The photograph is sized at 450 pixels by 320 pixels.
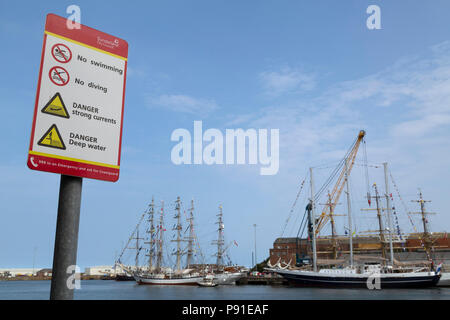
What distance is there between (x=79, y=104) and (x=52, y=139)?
1.42 feet

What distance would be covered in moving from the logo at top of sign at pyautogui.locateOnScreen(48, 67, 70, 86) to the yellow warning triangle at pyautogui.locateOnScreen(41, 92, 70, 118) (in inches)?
4.5

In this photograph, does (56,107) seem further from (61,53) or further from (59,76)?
(61,53)

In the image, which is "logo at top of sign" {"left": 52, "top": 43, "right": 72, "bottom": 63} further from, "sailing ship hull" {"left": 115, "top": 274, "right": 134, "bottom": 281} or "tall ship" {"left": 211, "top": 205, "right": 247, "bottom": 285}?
"sailing ship hull" {"left": 115, "top": 274, "right": 134, "bottom": 281}

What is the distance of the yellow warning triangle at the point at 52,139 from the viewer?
3514 millimetres

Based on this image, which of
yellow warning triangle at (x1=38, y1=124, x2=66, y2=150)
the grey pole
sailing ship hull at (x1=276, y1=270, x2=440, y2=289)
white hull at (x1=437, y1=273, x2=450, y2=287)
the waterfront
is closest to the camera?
the grey pole

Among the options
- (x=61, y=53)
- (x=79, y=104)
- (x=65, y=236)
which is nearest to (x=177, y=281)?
(x=65, y=236)

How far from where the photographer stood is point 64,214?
3541 millimetres

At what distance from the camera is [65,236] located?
11.5 ft

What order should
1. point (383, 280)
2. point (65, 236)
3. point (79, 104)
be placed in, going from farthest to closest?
point (383, 280), point (79, 104), point (65, 236)

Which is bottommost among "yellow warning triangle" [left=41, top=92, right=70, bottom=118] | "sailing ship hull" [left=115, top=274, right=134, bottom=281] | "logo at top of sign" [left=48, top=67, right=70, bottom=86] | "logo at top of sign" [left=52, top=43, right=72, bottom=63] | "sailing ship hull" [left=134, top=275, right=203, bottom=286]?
"sailing ship hull" [left=115, top=274, right=134, bottom=281]

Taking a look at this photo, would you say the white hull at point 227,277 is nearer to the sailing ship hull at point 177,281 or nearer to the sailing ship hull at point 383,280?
the sailing ship hull at point 177,281

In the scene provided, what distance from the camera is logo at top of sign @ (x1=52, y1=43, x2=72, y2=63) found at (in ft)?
11.8

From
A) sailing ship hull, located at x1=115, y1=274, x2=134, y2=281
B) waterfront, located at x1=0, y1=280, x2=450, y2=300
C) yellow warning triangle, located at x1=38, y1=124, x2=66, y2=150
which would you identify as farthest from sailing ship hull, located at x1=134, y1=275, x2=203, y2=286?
yellow warning triangle, located at x1=38, y1=124, x2=66, y2=150
